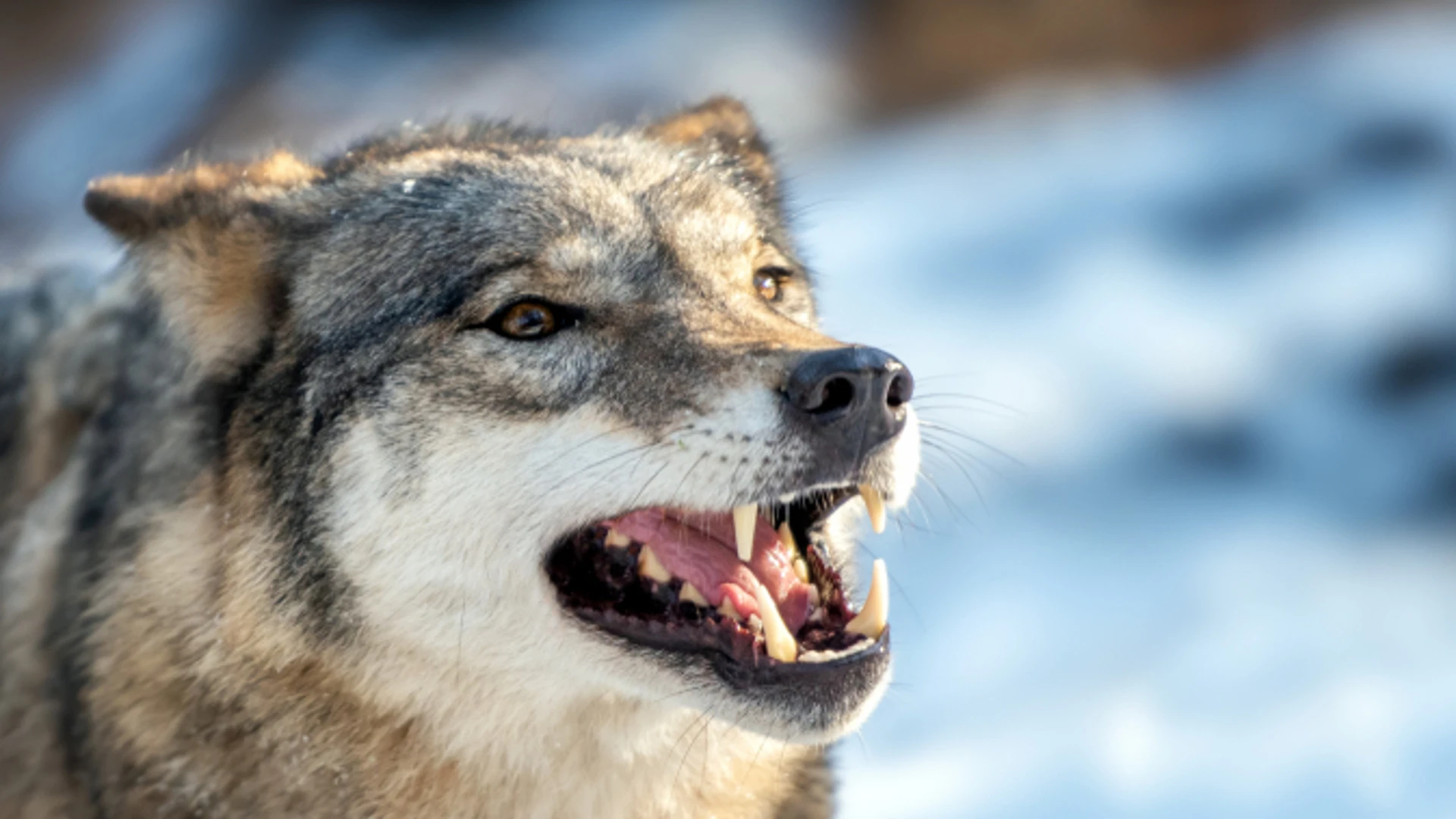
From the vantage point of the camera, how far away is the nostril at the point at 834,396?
98.5 inches

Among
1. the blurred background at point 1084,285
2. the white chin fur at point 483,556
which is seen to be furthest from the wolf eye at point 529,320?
the blurred background at point 1084,285

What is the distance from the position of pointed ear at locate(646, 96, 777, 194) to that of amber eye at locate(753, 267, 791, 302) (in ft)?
1.17

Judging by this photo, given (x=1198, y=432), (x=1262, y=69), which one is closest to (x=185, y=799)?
(x=1198, y=432)

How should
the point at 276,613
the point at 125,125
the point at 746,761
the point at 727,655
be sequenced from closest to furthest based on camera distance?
the point at 727,655, the point at 276,613, the point at 746,761, the point at 125,125

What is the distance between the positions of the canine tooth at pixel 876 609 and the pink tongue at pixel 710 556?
119 millimetres

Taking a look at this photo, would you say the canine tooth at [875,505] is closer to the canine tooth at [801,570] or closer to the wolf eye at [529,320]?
the canine tooth at [801,570]

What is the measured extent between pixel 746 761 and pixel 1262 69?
353 inches

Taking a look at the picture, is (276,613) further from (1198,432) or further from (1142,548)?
(1198,432)

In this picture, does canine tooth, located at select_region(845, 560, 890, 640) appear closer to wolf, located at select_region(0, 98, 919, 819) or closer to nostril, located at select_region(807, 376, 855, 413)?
wolf, located at select_region(0, 98, 919, 819)

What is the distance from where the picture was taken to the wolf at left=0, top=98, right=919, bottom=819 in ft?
8.63

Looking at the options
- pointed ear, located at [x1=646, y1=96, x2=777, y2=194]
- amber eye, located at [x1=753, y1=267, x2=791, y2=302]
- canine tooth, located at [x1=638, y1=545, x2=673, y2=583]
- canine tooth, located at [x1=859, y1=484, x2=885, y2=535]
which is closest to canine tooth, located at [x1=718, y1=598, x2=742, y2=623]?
canine tooth, located at [x1=638, y1=545, x2=673, y2=583]

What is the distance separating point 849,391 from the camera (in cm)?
251

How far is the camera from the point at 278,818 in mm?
2801

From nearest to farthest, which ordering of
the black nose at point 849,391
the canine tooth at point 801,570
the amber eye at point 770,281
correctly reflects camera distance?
1. the black nose at point 849,391
2. the canine tooth at point 801,570
3. the amber eye at point 770,281
